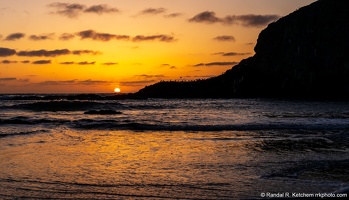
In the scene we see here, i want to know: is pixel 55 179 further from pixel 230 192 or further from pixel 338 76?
pixel 338 76

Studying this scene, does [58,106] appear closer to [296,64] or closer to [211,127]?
[211,127]

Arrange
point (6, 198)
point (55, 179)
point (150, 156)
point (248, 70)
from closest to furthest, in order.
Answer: point (6, 198)
point (55, 179)
point (150, 156)
point (248, 70)

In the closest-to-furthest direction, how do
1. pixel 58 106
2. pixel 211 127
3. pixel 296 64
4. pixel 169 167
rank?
1. pixel 169 167
2. pixel 211 127
3. pixel 58 106
4. pixel 296 64

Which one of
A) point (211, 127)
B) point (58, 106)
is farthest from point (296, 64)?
point (211, 127)

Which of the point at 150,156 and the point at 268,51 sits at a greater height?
the point at 268,51

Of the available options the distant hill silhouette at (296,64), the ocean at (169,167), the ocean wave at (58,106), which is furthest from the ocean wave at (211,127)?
the distant hill silhouette at (296,64)

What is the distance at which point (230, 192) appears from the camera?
1000cm

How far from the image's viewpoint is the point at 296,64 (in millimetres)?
98750

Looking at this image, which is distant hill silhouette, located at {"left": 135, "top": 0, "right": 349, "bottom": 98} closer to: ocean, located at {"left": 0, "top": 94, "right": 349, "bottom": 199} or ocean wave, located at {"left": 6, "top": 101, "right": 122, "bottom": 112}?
ocean wave, located at {"left": 6, "top": 101, "right": 122, "bottom": 112}

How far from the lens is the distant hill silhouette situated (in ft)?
302

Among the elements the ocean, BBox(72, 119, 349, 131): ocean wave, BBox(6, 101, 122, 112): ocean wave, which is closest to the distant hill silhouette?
BBox(6, 101, 122, 112): ocean wave

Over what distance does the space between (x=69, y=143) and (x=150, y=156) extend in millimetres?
5574

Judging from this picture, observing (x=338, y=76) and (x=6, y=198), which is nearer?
(x=6, y=198)

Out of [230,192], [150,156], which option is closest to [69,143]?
[150,156]
